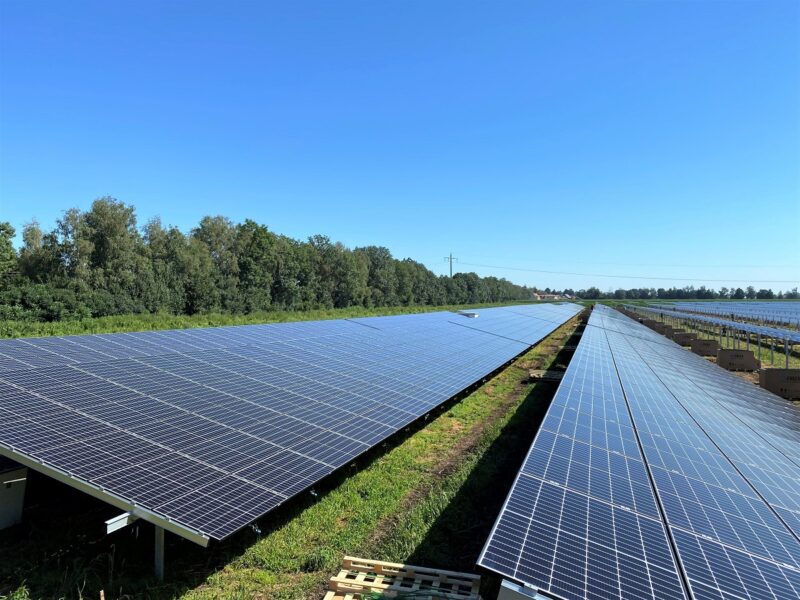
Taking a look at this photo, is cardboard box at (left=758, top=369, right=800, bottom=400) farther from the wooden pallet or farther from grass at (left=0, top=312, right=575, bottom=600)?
the wooden pallet

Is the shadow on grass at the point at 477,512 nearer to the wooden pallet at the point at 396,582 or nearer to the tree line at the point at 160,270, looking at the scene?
the wooden pallet at the point at 396,582

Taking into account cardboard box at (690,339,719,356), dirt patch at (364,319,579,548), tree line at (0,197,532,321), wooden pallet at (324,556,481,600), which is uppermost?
tree line at (0,197,532,321)

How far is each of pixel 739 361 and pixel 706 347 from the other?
8.03 meters

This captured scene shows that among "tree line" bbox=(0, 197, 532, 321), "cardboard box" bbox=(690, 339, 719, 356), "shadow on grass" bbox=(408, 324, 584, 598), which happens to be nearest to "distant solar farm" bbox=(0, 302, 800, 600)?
"shadow on grass" bbox=(408, 324, 584, 598)

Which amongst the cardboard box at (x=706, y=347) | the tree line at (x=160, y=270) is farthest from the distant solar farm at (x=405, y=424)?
the tree line at (x=160, y=270)

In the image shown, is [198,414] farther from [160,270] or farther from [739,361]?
[160,270]

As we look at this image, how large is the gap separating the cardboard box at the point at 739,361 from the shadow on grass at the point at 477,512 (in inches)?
806

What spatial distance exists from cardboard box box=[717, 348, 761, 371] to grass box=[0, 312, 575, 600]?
23.1 meters

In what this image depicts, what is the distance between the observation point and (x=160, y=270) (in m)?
44.8

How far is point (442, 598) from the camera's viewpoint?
5.15 meters

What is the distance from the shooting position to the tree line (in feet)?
121

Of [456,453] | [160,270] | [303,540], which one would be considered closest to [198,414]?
[303,540]

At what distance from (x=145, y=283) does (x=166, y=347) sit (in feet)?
114

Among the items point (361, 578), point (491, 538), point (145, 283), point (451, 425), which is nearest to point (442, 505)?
point (361, 578)
